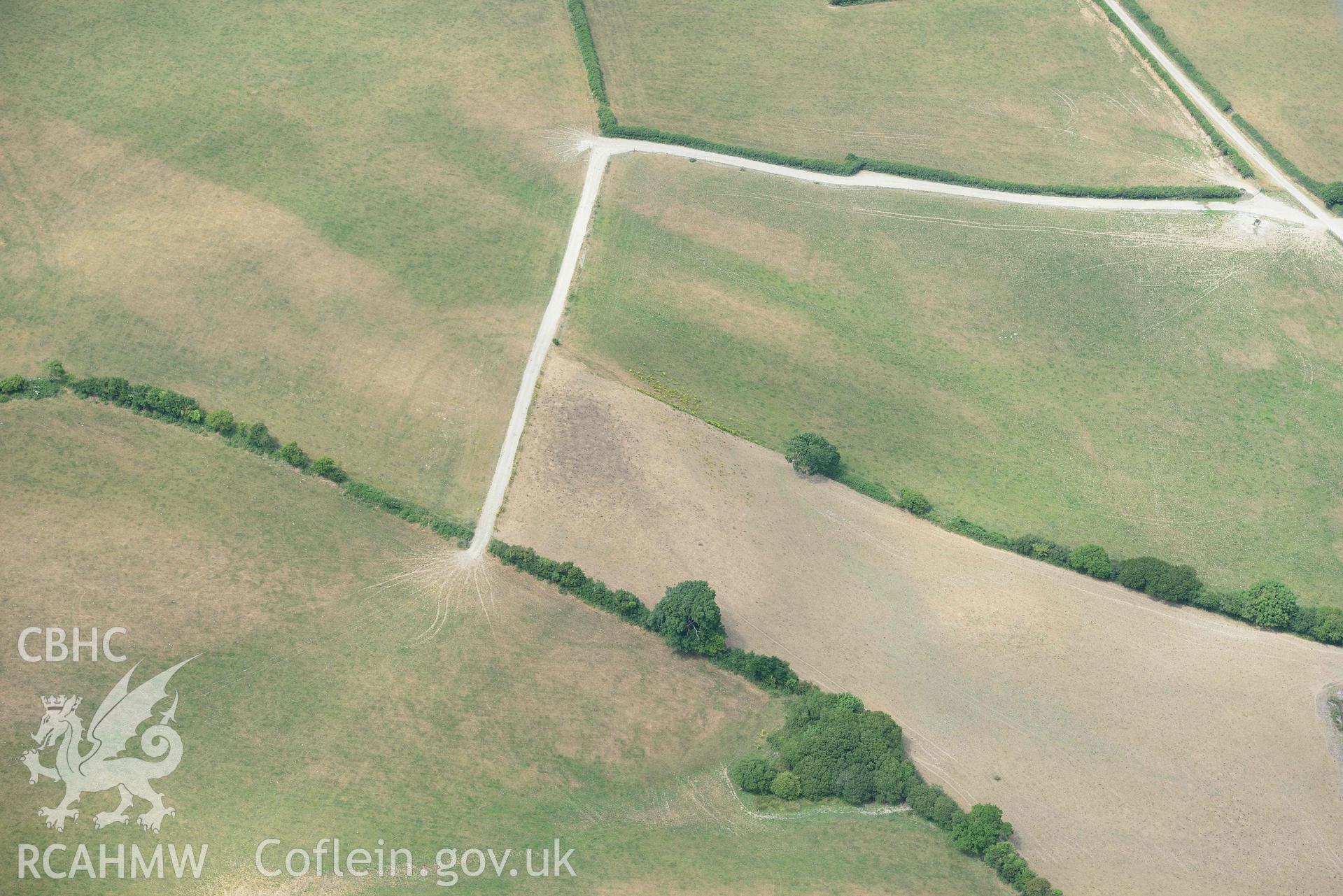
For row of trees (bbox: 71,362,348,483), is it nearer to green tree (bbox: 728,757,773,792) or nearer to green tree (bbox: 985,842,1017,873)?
green tree (bbox: 728,757,773,792)

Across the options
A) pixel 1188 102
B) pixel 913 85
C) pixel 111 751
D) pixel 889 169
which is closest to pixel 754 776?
pixel 111 751

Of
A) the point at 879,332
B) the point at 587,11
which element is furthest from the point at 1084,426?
the point at 587,11

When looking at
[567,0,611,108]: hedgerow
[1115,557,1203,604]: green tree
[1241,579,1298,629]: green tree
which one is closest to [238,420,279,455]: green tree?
[567,0,611,108]: hedgerow

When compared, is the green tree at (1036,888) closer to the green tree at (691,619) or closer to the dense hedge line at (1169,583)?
the green tree at (691,619)

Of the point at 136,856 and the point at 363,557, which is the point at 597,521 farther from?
the point at 136,856

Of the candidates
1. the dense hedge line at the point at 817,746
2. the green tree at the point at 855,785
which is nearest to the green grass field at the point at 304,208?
the dense hedge line at the point at 817,746
